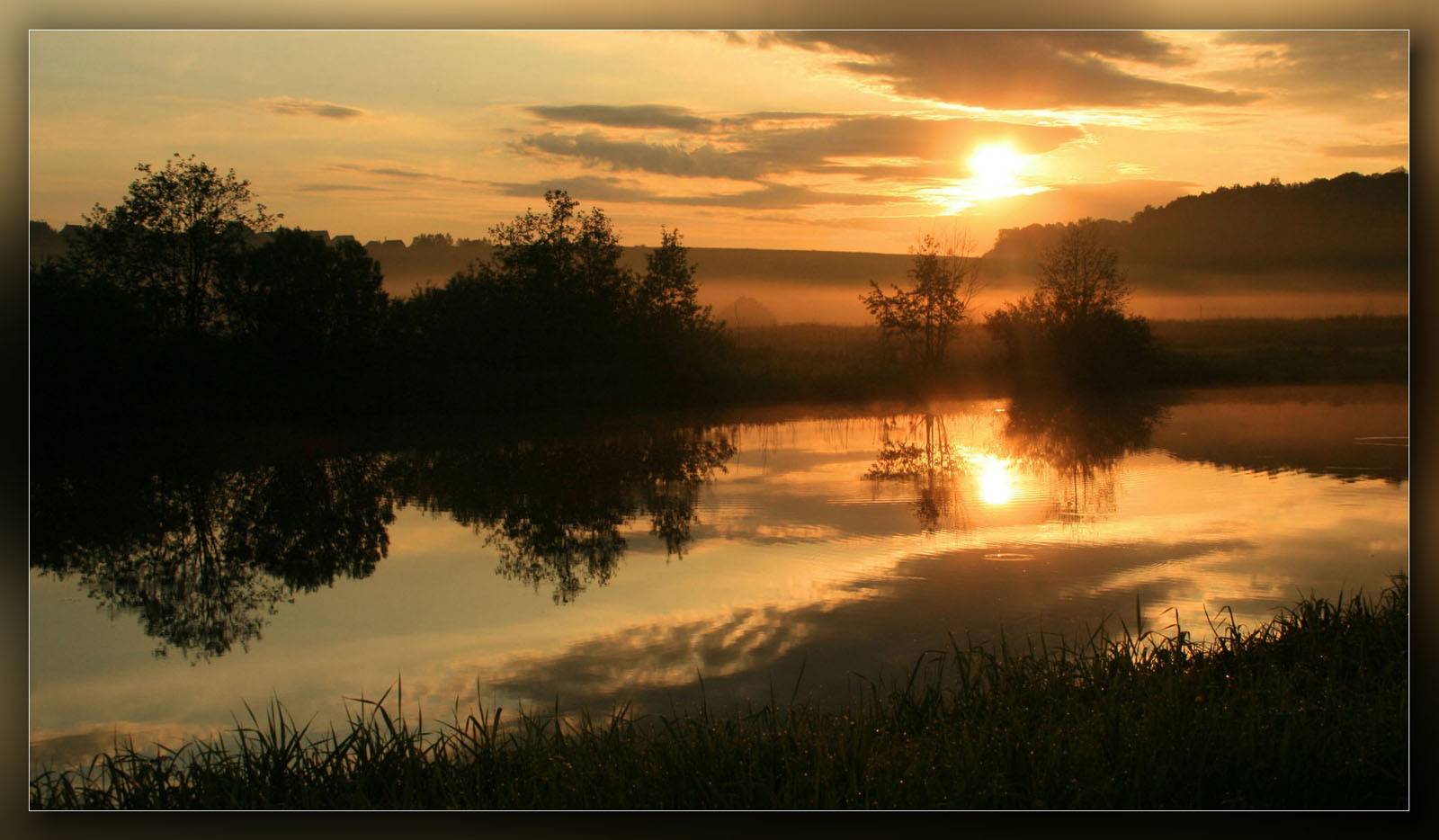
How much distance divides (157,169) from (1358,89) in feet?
13.0

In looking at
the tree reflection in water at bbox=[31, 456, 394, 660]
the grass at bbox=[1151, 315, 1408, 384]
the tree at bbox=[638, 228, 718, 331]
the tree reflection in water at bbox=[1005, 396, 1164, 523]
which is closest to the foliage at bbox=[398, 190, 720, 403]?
the tree at bbox=[638, 228, 718, 331]

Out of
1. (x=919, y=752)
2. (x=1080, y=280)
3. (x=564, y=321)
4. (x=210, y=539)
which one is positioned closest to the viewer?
(x=919, y=752)

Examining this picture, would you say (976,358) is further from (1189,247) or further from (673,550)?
(673,550)

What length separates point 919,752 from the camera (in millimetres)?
2736

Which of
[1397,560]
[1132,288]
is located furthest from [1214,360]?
[1397,560]

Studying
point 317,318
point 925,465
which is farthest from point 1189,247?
point 317,318

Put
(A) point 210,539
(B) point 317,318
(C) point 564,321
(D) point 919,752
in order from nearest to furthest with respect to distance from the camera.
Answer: (D) point 919,752 < (A) point 210,539 < (B) point 317,318 < (C) point 564,321

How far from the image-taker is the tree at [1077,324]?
3.33 m

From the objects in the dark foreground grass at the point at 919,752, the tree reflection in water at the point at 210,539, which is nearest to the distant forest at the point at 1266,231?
the dark foreground grass at the point at 919,752

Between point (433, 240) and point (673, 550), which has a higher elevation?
point (433, 240)

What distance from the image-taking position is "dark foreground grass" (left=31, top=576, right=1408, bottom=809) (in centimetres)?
276

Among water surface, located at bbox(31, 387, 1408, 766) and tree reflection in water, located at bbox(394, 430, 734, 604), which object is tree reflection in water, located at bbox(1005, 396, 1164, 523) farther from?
tree reflection in water, located at bbox(394, 430, 734, 604)

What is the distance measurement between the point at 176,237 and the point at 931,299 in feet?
8.72

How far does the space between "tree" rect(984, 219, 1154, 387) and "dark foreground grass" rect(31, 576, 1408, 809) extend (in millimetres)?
1006
